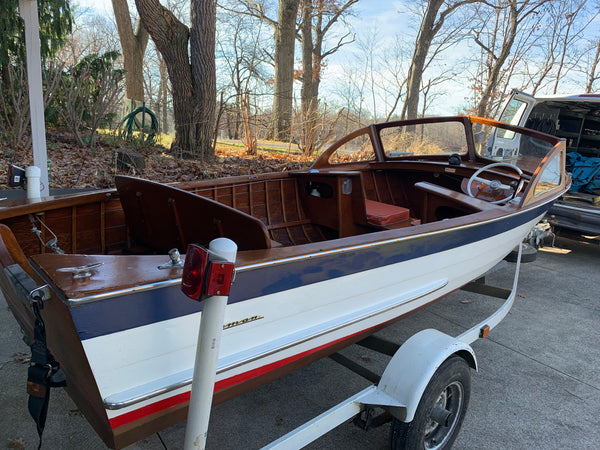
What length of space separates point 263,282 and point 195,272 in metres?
0.61

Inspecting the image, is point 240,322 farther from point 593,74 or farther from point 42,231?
point 593,74

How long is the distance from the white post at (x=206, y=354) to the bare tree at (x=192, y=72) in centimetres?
685

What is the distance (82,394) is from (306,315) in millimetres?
974

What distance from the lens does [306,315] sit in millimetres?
1938

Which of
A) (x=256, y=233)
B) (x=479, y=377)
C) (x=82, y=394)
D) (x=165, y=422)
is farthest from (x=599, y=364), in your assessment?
(x=82, y=394)

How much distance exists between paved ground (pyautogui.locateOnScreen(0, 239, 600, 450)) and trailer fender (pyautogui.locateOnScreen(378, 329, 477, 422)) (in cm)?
49

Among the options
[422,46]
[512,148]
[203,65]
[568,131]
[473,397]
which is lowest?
[473,397]

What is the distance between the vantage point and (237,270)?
5.11ft

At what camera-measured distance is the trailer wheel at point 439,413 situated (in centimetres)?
190

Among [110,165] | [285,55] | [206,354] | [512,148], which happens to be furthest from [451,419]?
[285,55]

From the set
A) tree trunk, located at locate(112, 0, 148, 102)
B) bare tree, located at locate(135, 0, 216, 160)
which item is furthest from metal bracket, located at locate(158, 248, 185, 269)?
tree trunk, located at locate(112, 0, 148, 102)

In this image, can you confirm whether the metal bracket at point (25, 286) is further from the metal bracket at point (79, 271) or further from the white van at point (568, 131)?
the white van at point (568, 131)

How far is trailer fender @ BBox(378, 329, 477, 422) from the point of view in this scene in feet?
5.97

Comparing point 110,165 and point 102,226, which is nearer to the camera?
point 102,226
